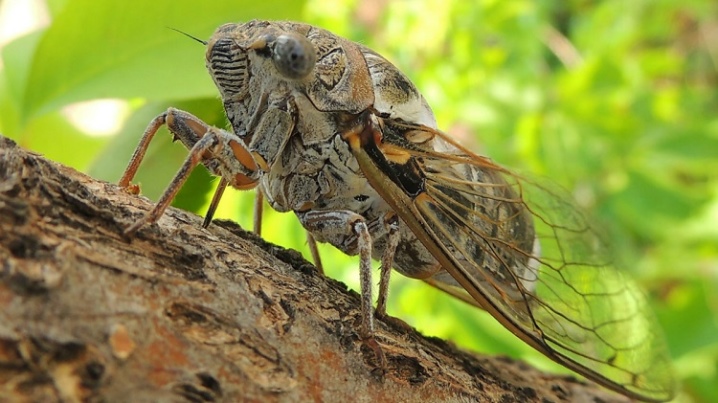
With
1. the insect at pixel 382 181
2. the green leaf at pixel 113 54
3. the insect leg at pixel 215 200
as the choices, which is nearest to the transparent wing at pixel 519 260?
the insect at pixel 382 181

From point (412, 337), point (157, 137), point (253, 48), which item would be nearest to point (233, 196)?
point (157, 137)

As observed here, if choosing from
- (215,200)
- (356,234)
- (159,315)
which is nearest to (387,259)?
(356,234)

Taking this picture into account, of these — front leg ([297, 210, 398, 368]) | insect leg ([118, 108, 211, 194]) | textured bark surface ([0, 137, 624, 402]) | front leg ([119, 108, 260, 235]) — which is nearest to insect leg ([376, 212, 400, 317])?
front leg ([297, 210, 398, 368])

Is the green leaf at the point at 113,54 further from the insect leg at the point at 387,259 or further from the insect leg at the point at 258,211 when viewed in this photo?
the insect leg at the point at 387,259

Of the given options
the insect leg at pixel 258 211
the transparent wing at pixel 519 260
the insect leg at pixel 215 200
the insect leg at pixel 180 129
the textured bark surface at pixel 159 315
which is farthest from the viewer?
the insect leg at pixel 258 211

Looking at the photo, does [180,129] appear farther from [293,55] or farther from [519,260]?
[519,260]

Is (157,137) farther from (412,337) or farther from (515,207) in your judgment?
(515,207)
